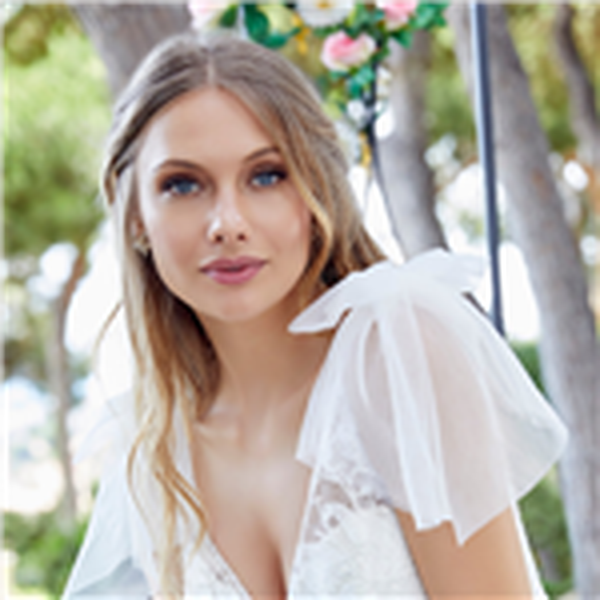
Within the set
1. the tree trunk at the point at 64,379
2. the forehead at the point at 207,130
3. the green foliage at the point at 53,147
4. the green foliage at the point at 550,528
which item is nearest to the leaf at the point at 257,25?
the forehead at the point at 207,130

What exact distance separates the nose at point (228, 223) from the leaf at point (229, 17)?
2.34 feet

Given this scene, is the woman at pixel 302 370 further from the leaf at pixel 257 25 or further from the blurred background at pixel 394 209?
the leaf at pixel 257 25

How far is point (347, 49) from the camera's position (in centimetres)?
186

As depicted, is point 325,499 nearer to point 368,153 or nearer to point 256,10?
point 368,153

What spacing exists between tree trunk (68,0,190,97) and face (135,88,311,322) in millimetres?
638

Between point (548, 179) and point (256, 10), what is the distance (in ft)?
4.42

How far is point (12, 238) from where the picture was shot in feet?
27.6

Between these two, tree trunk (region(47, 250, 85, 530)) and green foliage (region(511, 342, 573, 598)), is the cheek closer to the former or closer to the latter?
green foliage (region(511, 342, 573, 598))

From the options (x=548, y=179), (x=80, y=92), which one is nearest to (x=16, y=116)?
(x=80, y=92)

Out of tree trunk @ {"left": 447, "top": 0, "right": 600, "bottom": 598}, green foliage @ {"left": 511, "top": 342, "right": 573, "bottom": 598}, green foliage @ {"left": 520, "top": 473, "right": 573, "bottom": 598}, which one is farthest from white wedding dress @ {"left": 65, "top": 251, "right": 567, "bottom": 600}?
green foliage @ {"left": 520, "top": 473, "right": 573, "bottom": 598}

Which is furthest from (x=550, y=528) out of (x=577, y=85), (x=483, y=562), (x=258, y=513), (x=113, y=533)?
(x=483, y=562)

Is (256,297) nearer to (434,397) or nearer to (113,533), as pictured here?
(434,397)

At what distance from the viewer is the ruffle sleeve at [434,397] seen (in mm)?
1218

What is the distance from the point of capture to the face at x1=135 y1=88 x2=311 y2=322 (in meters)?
1.30
